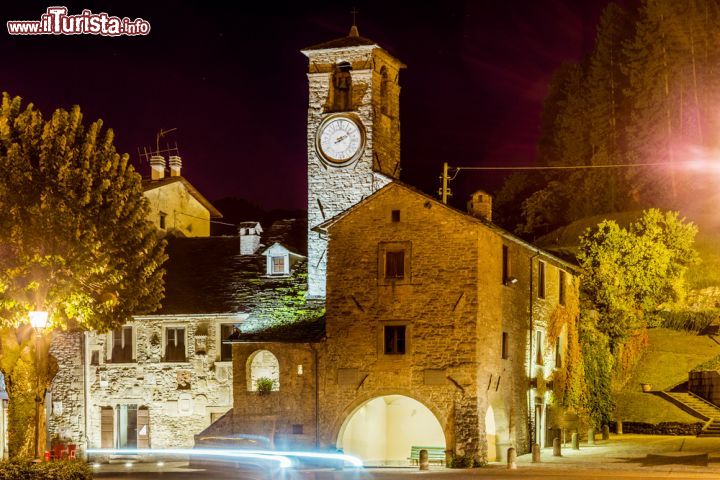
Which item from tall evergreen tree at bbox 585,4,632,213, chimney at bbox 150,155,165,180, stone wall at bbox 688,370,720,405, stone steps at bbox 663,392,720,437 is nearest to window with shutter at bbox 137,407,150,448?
chimney at bbox 150,155,165,180

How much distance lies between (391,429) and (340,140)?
12162 millimetres

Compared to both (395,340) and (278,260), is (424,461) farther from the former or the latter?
(278,260)

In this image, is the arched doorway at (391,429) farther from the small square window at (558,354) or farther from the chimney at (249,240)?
the chimney at (249,240)

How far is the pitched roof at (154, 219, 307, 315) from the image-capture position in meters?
52.6

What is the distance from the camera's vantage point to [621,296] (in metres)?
64.3

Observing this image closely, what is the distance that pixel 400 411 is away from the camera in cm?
5031

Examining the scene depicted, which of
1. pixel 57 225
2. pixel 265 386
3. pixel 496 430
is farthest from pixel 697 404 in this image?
pixel 57 225

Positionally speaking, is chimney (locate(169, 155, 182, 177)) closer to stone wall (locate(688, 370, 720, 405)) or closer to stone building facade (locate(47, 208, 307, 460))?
stone building facade (locate(47, 208, 307, 460))

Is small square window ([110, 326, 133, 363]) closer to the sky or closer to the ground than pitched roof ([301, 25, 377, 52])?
closer to the ground

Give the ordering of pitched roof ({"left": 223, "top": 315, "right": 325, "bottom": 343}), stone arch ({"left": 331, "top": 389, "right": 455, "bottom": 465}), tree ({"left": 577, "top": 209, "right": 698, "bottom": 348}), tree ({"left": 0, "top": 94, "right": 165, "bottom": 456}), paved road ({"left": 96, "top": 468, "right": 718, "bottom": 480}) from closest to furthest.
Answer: paved road ({"left": 96, "top": 468, "right": 718, "bottom": 480})
tree ({"left": 0, "top": 94, "right": 165, "bottom": 456})
stone arch ({"left": 331, "top": 389, "right": 455, "bottom": 465})
pitched roof ({"left": 223, "top": 315, "right": 325, "bottom": 343})
tree ({"left": 577, "top": 209, "right": 698, "bottom": 348})

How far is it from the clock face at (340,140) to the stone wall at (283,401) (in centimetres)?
845

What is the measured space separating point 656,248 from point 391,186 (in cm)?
2460

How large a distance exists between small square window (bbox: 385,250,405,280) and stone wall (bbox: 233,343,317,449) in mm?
4265

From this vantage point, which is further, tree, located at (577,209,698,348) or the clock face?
tree, located at (577,209,698,348)
